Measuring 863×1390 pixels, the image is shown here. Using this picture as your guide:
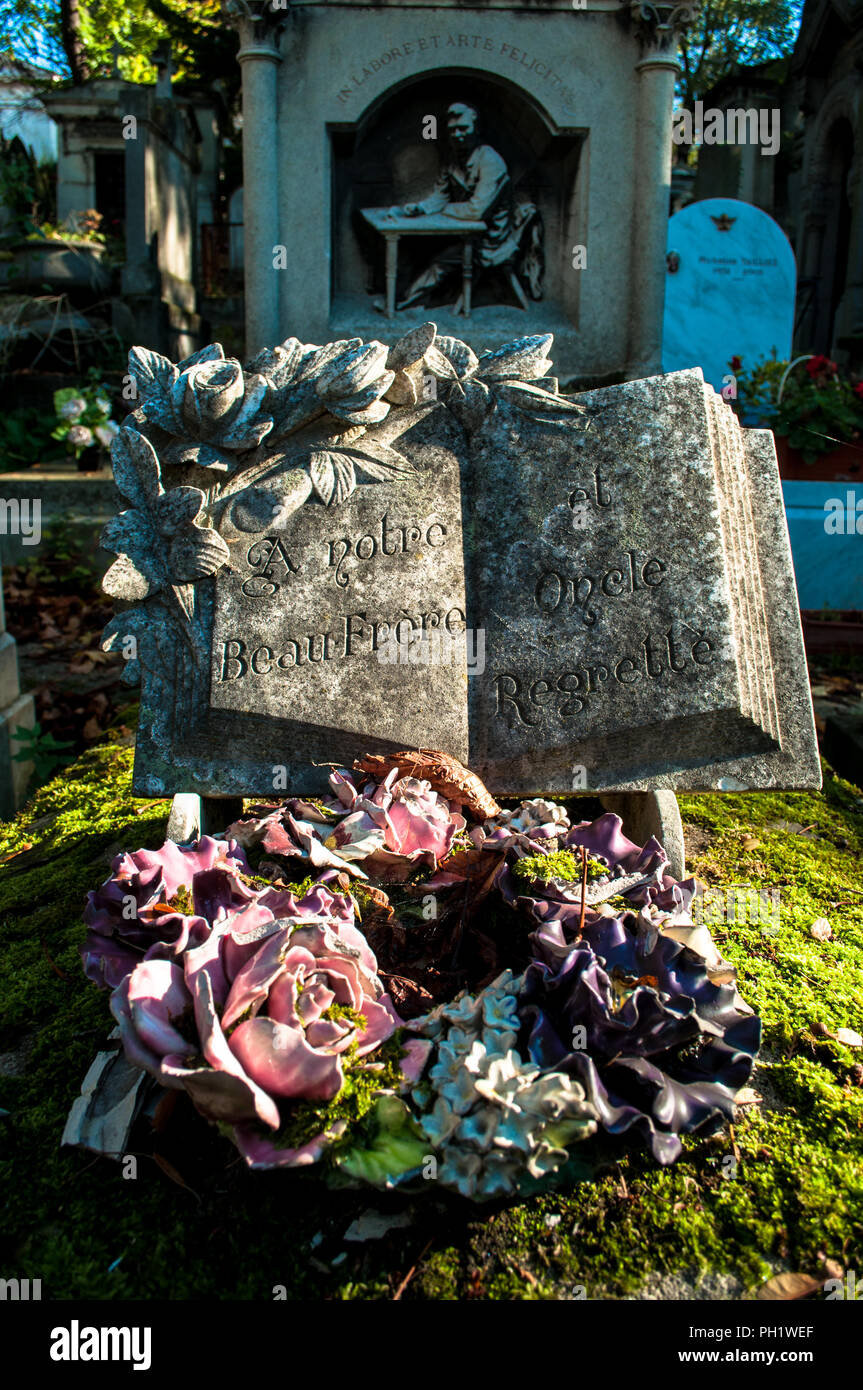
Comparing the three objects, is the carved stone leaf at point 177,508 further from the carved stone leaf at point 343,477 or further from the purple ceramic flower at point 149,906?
the purple ceramic flower at point 149,906

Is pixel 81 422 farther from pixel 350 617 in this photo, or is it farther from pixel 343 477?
pixel 350 617

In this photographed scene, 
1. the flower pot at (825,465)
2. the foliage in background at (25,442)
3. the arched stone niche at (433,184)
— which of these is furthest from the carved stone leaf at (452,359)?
the foliage in background at (25,442)

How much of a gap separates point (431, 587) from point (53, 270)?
9676mm

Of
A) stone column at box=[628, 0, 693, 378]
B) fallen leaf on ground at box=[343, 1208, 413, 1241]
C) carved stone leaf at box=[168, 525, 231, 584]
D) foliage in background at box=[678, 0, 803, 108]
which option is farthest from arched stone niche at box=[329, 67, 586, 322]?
foliage in background at box=[678, 0, 803, 108]

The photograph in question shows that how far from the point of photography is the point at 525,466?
288cm

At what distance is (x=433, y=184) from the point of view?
24.8 feet

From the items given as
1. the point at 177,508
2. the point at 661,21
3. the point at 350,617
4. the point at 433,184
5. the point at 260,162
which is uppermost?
the point at 661,21

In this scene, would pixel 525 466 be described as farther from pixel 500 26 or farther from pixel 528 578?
pixel 500 26

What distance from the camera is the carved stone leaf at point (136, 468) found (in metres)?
2.86

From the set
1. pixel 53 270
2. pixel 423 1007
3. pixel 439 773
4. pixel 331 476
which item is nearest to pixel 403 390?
pixel 331 476

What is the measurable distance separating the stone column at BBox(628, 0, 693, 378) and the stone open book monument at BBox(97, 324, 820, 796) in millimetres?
4626

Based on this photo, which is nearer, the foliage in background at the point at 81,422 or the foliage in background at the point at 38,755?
the foliage in background at the point at 38,755

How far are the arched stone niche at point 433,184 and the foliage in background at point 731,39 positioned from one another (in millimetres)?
19779
